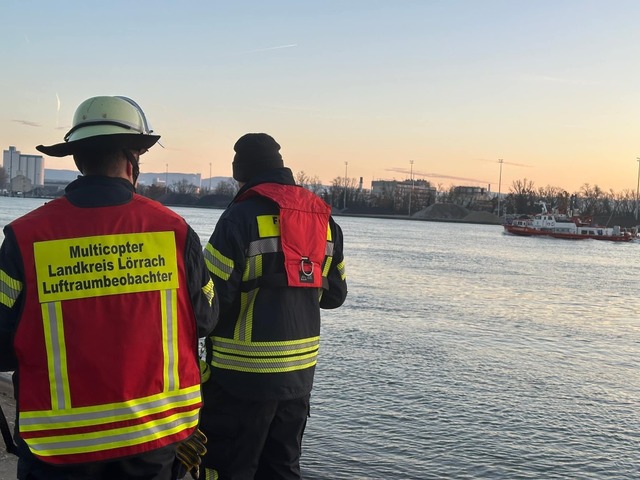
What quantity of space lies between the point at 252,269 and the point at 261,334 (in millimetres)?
310

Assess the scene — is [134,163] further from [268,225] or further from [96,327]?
[268,225]

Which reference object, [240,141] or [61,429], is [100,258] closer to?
[61,429]

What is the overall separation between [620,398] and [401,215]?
140 meters

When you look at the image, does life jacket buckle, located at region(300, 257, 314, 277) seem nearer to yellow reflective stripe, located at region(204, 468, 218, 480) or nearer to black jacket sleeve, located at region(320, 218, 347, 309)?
black jacket sleeve, located at region(320, 218, 347, 309)

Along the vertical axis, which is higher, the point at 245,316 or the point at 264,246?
the point at 264,246

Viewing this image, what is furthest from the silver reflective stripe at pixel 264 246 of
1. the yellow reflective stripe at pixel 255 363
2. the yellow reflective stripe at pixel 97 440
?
the yellow reflective stripe at pixel 97 440

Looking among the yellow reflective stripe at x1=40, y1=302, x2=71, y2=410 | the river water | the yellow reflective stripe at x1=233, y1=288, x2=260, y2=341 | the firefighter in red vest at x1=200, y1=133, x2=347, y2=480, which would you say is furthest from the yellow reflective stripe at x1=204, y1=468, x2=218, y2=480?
the river water

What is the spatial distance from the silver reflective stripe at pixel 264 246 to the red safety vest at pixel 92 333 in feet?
3.40

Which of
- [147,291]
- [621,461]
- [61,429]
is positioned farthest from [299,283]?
[621,461]

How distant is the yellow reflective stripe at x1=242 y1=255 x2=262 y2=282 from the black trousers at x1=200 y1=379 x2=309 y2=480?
539 mm

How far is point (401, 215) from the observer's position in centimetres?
14888

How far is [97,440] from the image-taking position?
7.08 ft

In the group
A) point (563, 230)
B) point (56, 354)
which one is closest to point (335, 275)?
point (56, 354)

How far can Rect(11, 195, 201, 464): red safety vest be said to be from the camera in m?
2.13
